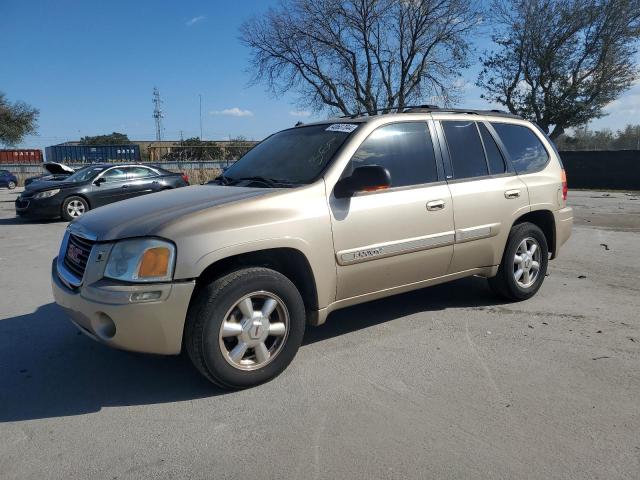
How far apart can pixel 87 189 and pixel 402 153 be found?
35.8 feet

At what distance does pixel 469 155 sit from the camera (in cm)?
478

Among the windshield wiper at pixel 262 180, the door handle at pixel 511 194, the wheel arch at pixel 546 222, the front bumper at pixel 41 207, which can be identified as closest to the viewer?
the windshield wiper at pixel 262 180

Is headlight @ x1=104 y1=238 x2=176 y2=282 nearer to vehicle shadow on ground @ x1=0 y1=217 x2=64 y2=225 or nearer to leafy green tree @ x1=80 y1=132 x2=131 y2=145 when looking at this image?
vehicle shadow on ground @ x1=0 y1=217 x2=64 y2=225

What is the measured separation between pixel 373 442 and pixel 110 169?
1258 cm

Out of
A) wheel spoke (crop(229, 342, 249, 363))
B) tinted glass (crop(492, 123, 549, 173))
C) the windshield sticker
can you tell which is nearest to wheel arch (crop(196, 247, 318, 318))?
wheel spoke (crop(229, 342, 249, 363))

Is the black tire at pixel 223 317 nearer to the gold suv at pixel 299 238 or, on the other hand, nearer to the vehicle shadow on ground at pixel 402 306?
the gold suv at pixel 299 238

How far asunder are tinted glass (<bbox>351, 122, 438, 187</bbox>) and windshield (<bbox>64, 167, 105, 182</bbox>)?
1117 centimetres

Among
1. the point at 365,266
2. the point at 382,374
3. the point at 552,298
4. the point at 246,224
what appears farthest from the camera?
the point at 552,298

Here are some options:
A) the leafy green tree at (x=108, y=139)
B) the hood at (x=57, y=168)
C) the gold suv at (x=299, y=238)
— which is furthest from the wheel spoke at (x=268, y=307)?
the leafy green tree at (x=108, y=139)

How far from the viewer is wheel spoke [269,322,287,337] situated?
3.50 metres

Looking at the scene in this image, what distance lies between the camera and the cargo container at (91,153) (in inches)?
2190

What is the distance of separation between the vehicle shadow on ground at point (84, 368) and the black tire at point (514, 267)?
0.91ft

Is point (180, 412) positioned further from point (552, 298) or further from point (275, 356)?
point (552, 298)

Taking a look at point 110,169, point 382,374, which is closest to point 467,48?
point 110,169
